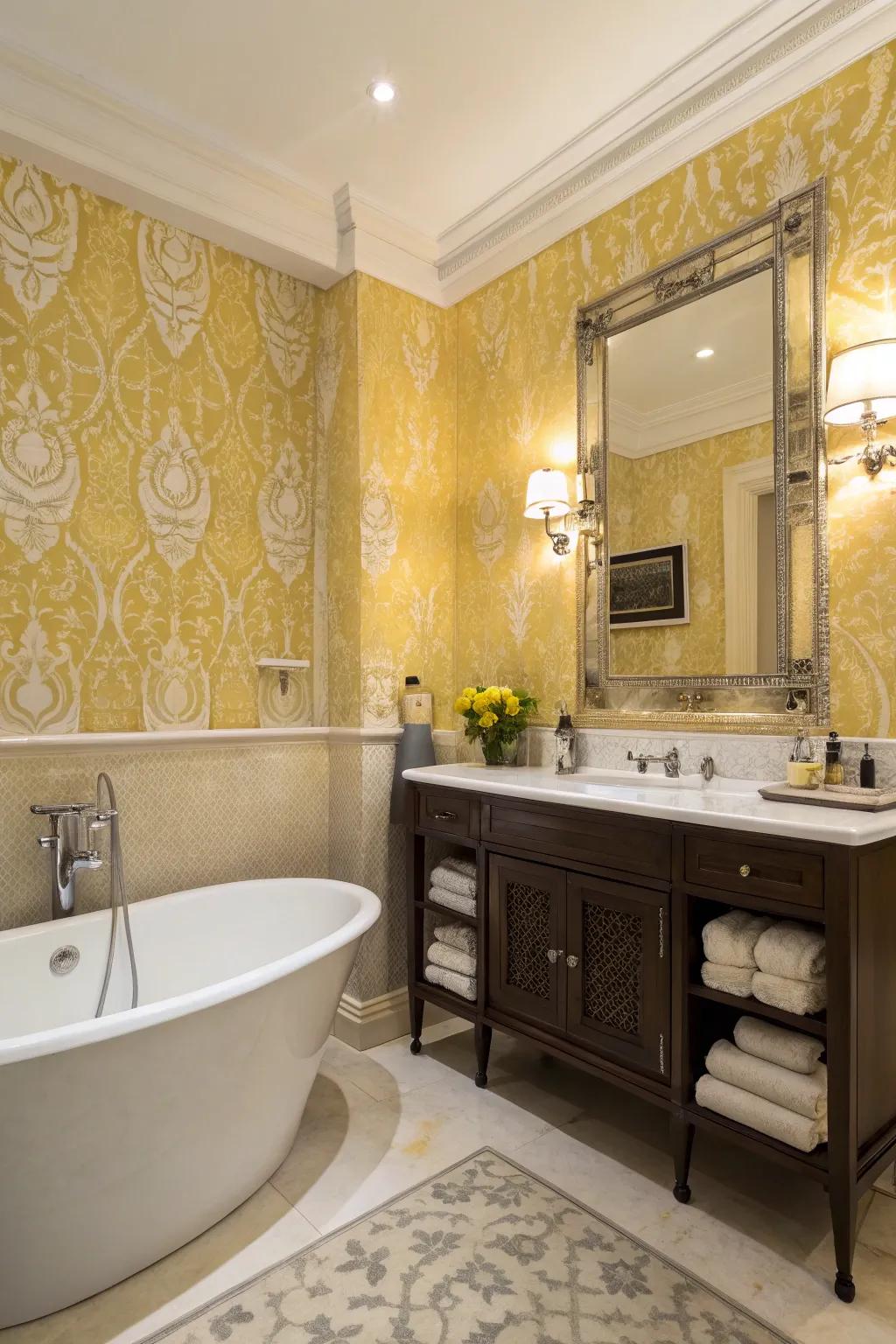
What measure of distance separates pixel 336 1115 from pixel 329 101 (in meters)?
2.94

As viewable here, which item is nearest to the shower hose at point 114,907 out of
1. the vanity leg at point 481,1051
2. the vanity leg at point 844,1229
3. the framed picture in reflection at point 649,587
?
the vanity leg at point 481,1051

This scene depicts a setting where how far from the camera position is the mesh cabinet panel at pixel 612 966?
1.89 m

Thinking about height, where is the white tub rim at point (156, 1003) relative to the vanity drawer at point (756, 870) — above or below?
below

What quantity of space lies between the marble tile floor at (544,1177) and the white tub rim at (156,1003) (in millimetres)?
548

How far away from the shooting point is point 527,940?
219 centimetres

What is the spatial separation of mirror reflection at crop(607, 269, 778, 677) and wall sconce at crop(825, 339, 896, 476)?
0.24 metres

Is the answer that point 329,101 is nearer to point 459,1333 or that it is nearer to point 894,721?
point 894,721

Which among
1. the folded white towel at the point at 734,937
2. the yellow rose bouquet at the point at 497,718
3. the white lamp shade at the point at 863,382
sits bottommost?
the folded white towel at the point at 734,937

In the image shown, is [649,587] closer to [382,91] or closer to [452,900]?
[452,900]

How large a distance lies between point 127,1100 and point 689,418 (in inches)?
86.9

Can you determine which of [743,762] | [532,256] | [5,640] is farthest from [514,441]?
[5,640]

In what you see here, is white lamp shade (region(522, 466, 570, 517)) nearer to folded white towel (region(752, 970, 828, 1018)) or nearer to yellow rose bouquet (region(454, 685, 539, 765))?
yellow rose bouquet (region(454, 685, 539, 765))

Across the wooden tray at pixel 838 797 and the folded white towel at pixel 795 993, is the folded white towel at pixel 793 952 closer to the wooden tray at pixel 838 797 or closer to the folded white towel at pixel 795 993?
the folded white towel at pixel 795 993

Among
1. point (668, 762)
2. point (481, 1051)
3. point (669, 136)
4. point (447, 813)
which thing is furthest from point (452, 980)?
point (669, 136)
